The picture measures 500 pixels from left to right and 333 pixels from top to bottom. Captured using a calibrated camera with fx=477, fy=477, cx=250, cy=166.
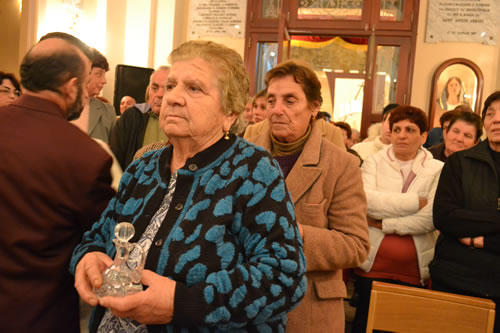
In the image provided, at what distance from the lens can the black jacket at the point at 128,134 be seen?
3.30m

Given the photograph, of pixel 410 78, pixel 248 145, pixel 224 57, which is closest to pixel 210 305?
pixel 248 145

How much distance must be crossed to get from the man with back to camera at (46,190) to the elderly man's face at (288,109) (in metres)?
0.78

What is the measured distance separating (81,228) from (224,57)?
30.9 inches

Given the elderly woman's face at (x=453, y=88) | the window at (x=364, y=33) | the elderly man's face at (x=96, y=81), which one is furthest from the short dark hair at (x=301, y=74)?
the elderly woman's face at (x=453, y=88)

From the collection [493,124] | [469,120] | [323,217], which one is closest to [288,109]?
[323,217]

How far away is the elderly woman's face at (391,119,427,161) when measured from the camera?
10.9ft

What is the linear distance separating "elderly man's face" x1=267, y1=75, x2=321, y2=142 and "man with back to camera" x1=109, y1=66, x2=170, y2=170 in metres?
1.36

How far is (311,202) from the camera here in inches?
75.0

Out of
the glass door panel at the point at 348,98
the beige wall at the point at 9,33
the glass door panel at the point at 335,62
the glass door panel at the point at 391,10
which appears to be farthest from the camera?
the beige wall at the point at 9,33

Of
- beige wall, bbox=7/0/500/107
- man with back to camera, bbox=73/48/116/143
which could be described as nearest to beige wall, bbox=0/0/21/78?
beige wall, bbox=7/0/500/107

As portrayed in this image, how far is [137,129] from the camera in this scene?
10.9ft

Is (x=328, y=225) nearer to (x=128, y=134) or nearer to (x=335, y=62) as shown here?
(x=128, y=134)

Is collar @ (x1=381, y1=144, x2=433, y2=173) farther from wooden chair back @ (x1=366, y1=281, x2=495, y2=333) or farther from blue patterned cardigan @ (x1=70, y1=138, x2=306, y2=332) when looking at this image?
blue patterned cardigan @ (x1=70, y1=138, x2=306, y2=332)

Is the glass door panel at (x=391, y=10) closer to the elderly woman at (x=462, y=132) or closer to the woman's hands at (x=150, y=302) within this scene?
the elderly woman at (x=462, y=132)
